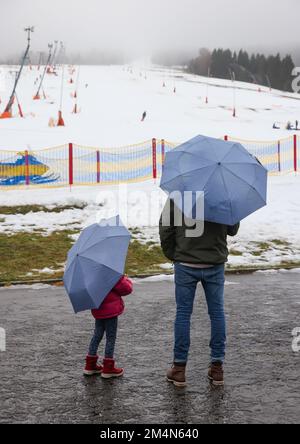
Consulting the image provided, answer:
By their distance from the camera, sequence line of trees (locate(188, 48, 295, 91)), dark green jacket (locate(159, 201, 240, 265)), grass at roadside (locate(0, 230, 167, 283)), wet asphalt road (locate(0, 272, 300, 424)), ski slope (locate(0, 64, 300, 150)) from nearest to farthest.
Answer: wet asphalt road (locate(0, 272, 300, 424)) < dark green jacket (locate(159, 201, 240, 265)) < grass at roadside (locate(0, 230, 167, 283)) < ski slope (locate(0, 64, 300, 150)) < line of trees (locate(188, 48, 295, 91))

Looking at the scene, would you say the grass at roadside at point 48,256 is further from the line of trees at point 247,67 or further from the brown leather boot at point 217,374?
the line of trees at point 247,67

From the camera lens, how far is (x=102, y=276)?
15.8 ft

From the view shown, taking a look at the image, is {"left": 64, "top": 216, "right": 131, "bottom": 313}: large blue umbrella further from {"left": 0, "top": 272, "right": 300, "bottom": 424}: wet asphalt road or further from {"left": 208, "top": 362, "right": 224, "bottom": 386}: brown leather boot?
{"left": 208, "top": 362, "right": 224, "bottom": 386}: brown leather boot

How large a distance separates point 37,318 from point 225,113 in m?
48.1

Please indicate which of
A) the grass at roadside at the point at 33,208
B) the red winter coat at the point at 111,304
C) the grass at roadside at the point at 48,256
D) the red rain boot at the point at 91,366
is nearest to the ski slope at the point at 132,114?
the grass at roadside at the point at 33,208

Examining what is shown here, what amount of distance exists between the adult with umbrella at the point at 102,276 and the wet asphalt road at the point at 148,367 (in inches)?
18.9

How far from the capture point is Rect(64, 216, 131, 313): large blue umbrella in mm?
4793

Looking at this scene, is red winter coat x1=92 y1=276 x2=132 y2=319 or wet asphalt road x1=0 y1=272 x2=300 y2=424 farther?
red winter coat x1=92 y1=276 x2=132 y2=319

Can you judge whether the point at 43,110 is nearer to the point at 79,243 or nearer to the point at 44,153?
the point at 44,153

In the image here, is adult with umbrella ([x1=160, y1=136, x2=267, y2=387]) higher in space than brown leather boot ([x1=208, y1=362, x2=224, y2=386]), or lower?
higher

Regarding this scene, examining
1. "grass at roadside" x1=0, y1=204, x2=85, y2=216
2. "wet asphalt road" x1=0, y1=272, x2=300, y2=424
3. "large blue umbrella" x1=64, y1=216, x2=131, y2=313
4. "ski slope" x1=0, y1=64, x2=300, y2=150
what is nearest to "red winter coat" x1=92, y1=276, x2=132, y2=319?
"large blue umbrella" x1=64, y1=216, x2=131, y2=313

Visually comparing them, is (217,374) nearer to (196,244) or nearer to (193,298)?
(193,298)

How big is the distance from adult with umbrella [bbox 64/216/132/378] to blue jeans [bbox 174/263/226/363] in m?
0.50
